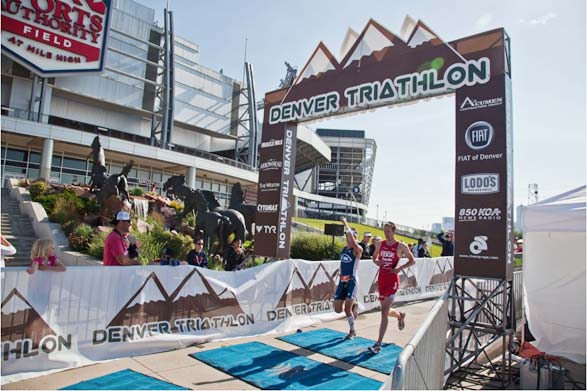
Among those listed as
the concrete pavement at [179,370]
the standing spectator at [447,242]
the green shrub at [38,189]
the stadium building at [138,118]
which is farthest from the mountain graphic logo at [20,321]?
the stadium building at [138,118]

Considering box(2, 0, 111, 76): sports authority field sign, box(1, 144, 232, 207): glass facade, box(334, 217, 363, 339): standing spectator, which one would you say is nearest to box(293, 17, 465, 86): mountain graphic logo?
box(334, 217, 363, 339): standing spectator

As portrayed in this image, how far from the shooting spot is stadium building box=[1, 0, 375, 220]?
32.0 metres

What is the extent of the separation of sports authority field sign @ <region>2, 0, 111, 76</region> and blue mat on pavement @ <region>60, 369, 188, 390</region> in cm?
3146

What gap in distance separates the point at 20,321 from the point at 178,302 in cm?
210

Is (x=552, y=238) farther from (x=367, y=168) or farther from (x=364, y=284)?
(x=367, y=168)

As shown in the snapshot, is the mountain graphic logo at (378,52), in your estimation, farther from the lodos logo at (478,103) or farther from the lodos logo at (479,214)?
the lodos logo at (479,214)

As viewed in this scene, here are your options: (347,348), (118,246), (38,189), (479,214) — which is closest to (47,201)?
(38,189)

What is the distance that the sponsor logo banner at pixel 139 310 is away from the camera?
4426 mm

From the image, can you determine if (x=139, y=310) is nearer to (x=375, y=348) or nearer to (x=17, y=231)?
(x=375, y=348)

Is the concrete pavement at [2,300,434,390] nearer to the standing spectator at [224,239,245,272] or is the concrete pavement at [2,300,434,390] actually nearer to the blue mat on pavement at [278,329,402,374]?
the blue mat on pavement at [278,329,402,374]

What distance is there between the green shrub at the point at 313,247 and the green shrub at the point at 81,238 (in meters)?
8.03

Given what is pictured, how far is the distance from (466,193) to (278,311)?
405 cm

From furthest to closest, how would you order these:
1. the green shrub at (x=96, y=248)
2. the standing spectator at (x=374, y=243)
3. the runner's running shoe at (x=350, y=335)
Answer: the green shrub at (x=96, y=248) < the standing spectator at (x=374, y=243) < the runner's running shoe at (x=350, y=335)

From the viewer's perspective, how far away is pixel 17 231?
14398 millimetres
